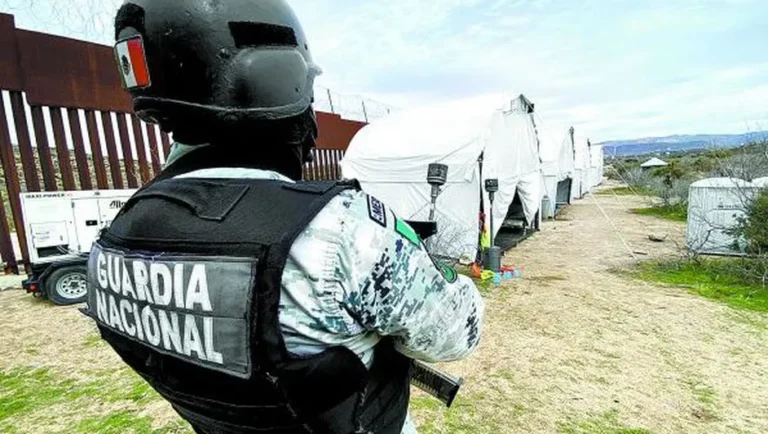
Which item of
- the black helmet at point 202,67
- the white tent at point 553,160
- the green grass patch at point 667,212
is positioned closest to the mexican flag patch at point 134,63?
the black helmet at point 202,67

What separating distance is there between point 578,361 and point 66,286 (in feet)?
18.5

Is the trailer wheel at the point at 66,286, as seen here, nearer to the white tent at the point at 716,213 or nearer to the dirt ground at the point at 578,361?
the dirt ground at the point at 578,361

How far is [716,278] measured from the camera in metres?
5.77

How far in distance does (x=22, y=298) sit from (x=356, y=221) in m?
6.57

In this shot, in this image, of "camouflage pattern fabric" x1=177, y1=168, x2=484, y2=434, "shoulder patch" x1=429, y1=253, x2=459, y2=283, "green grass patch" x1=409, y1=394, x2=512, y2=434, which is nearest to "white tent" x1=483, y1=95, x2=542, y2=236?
"green grass patch" x1=409, y1=394, x2=512, y2=434

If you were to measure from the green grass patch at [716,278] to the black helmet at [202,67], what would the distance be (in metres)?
5.82

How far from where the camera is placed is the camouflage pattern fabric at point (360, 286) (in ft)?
2.20

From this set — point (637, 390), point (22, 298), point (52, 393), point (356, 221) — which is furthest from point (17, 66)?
point (637, 390)

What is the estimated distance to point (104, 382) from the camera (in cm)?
323

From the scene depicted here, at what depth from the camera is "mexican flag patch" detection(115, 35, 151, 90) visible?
0.89m

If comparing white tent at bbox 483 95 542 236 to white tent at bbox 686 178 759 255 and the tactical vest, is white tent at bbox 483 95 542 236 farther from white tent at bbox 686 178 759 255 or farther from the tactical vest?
the tactical vest

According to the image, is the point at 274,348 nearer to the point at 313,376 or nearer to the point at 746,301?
the point at 313,376

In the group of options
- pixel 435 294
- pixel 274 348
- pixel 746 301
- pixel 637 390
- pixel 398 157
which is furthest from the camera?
pixel 398 157

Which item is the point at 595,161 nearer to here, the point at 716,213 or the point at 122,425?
the point at 716,213
